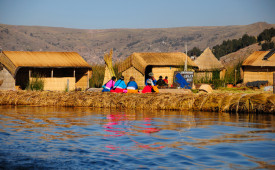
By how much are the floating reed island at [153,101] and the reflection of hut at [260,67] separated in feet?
72.2

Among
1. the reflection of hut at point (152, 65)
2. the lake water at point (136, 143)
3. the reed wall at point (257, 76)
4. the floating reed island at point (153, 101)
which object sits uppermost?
the reflection of hut at point (152, 65)

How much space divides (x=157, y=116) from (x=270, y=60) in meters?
27.2

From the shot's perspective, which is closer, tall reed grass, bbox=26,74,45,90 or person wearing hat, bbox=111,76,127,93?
person wearing hat, bbox=111,76,127,93

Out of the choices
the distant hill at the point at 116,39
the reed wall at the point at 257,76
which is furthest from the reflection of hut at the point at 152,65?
the distant hill at the point at 116,39

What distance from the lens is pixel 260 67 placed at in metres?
41.0

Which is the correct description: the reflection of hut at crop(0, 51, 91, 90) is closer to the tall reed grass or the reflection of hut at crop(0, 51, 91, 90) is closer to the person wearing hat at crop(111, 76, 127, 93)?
the tall reed grass

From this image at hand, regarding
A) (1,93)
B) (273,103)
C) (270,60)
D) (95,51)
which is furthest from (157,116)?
(95,51)

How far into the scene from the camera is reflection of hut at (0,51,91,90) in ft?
114

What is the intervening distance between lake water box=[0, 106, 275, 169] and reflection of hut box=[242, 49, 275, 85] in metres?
27.2

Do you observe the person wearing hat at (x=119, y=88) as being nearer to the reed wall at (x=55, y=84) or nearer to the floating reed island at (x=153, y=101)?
the floating reed island at (x=153, y=101)

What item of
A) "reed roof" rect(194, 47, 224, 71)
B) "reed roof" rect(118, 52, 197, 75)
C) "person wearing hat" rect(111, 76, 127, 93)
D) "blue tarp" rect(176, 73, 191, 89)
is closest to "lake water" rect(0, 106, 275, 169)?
"person wearing hat" rect(111, 76, 127, 93)

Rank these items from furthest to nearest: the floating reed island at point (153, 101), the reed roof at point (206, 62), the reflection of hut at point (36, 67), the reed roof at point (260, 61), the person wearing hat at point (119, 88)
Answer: the reed roof at point (206, 62)
the reed roof at point (260, 61)
the reflection of hut at point (36, 67)
the person wearing hat at point (119, 88)
the floating reed island at point (153, 101)

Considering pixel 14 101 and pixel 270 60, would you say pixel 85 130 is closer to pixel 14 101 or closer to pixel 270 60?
pixel 14 101

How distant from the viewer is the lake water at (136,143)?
7.55m
